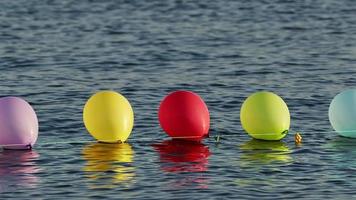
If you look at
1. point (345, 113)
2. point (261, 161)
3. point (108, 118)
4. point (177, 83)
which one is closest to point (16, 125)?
point (108, 118)

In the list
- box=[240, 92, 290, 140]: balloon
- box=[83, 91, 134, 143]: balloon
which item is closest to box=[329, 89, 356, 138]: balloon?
box=[240, 92, 290, 140]: balloon

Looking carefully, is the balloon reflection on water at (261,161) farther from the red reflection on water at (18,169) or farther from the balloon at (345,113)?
the red reflection on water at (18,169)

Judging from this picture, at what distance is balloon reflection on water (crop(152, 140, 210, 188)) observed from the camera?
25.5 metres

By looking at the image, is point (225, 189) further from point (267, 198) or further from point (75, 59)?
point (75, 59)

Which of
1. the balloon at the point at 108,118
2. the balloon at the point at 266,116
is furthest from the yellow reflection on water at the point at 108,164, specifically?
the balloon at the point at 266,116

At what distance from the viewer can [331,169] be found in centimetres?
2664

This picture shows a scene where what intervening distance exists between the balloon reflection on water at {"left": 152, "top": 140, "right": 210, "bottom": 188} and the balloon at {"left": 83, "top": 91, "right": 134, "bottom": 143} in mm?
908

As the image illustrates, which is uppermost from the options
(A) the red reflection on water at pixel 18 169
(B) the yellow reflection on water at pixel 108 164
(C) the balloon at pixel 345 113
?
(C) the balloon at pixel 345 113

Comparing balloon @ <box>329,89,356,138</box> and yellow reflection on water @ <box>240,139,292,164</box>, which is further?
balloon @ <box>329,89,356,138</box>

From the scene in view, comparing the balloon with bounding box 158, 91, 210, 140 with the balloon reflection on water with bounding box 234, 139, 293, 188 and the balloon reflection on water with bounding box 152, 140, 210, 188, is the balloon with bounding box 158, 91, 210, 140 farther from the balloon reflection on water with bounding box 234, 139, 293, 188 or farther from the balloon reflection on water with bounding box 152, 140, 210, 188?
the balloon reflection on water with bounding box 234, 139, 293, 188

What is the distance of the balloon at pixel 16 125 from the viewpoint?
2747cm

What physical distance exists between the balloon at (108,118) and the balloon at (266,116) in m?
2.70

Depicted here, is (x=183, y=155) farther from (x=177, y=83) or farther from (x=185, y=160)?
(x=177, y=83)

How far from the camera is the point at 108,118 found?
2822 centimetres
